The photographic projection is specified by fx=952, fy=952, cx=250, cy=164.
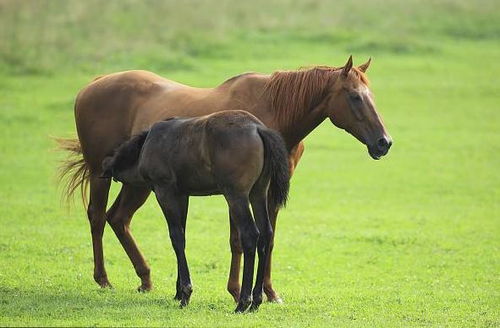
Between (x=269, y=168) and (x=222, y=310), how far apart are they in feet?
4.73

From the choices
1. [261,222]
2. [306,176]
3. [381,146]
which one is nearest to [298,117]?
[381,146]

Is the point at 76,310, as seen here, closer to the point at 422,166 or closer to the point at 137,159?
A: the point at 137,159

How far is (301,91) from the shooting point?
9.80 meters

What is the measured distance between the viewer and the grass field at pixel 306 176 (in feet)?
32.5

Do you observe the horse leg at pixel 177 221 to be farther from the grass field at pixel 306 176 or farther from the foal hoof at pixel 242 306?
the foal hoof at pixel 242 306

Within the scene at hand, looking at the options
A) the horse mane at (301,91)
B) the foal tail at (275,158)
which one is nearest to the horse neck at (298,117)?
the horse mane at (301,91)

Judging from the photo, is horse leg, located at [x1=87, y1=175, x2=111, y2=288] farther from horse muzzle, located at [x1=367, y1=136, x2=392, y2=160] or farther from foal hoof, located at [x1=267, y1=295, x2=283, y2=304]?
horse muzzle, located at [x1=367, y1=136, x2=392, y2=160]

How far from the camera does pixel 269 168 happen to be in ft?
28.4

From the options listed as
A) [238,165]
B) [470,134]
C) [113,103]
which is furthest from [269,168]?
[470,134]

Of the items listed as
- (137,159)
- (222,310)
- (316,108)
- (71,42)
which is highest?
(316,108)

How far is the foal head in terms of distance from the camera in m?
9.63

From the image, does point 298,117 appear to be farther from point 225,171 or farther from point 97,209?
point 97,209

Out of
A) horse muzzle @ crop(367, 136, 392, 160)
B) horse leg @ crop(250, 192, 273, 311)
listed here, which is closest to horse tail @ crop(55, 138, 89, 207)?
horse leg @ crop(250, 192, 273, 311)

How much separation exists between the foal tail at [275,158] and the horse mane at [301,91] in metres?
1.22
